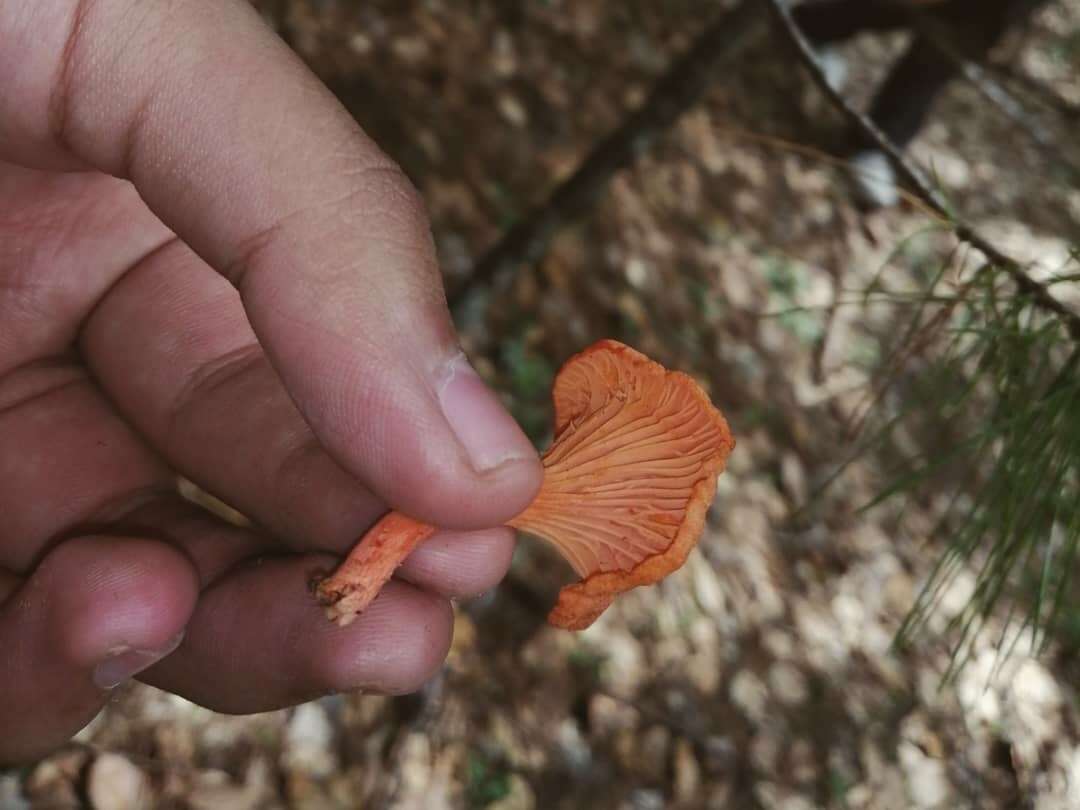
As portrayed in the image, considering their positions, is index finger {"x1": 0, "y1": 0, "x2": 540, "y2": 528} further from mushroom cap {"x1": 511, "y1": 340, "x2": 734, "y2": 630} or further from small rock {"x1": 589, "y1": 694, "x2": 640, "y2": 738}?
small rock {"x1": 589, "y1": 694, "x2": 640, "y2": 738}

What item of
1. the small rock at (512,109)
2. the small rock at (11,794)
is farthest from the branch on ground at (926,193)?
the small rock at (512,109)

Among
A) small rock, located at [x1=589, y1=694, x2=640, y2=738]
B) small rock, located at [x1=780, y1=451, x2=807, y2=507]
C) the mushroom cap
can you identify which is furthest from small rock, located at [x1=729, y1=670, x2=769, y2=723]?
the mushroom cap

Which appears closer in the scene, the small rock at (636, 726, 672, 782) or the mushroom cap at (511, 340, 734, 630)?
the mushroom cap at (511, 340, 734, 630)

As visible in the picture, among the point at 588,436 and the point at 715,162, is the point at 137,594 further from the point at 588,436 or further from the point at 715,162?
the point at 715,162

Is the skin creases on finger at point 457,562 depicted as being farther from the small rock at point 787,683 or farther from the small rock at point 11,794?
the small rock at point 787,683

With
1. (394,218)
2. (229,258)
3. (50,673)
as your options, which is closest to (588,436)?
(394,218)

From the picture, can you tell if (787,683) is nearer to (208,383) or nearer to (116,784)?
(116,784)
